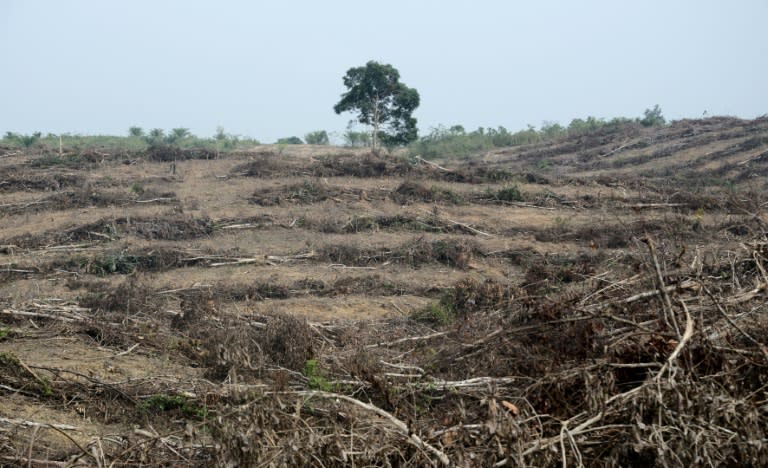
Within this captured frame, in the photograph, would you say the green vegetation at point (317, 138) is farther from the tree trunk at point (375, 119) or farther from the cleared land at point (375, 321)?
the cleared land at point (375, 321)

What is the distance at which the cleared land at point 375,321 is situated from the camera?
3246 millimetres

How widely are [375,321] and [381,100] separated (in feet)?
60.5

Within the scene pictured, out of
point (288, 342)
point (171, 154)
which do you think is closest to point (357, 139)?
point (171, 154)

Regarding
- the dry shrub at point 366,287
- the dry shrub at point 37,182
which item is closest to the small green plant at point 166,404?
the dry shrub at point 366,287

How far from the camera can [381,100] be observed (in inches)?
987

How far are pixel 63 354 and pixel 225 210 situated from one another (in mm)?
8164

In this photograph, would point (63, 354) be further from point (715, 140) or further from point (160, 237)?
point (715, 140)

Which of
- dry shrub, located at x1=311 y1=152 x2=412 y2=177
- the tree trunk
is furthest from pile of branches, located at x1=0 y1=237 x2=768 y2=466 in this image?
the tree trunk

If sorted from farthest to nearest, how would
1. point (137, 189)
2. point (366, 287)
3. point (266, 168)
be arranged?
point (266, 168) → point (137, 189) → point (366, 287)

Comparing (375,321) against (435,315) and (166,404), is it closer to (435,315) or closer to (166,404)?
(435,315)

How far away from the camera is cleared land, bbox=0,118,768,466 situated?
3246mm

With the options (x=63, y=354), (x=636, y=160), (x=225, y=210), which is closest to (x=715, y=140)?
(x=636, y=160)

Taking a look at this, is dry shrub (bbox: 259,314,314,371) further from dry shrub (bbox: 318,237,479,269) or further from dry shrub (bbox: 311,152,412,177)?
dry shrub (bbox: 311,152,412,177)

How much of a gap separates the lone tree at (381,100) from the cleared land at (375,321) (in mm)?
7870
